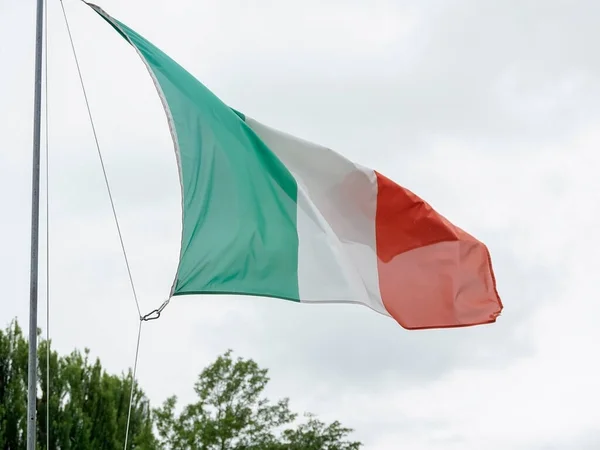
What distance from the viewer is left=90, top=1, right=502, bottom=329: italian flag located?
9.23 meters

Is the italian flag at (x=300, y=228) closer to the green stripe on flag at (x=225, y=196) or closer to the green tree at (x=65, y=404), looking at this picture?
the green stripe on flag at (x=225, y=196)

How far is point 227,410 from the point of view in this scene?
116 ft

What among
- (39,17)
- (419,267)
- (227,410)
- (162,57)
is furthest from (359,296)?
(227,410)

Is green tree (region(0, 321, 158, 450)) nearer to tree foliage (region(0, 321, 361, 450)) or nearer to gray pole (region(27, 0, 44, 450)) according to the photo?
tree foliage (region(0, 321, 361, 450))

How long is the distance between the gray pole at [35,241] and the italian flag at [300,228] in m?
0.59

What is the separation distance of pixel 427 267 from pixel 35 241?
142 inches

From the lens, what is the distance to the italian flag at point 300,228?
923 centimetres

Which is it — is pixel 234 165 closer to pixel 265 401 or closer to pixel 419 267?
pixel 419 267

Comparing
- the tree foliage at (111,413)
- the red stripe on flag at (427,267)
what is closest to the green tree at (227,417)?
the tree foliage at (111,413)

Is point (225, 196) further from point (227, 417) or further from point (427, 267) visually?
point (227, 417)

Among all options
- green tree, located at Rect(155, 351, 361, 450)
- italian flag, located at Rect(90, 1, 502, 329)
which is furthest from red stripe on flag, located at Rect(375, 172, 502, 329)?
green tree, located at Rect(155, 351, 361, 450)

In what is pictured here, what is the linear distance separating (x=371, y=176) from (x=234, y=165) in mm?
1448

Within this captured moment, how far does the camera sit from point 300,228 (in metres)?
9.88

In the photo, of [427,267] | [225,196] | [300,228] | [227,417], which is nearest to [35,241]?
[225,196]
